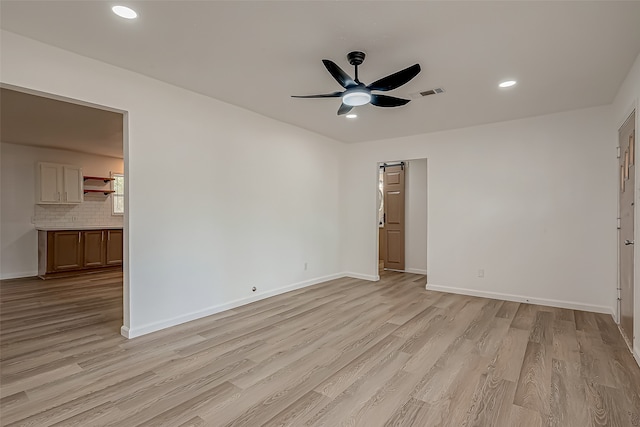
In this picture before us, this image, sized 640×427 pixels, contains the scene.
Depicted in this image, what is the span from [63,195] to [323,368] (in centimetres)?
718

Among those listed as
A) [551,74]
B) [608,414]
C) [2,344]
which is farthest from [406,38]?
[2,344]

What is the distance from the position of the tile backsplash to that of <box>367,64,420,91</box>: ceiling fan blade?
752 centimetres

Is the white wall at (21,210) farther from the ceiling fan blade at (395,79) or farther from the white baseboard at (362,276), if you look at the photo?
the ceiling fan blade at (395,79)

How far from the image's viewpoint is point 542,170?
14.9 feet

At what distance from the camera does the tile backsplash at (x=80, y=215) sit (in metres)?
6.80

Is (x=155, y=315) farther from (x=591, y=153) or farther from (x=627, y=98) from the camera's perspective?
(x=591, y=153)

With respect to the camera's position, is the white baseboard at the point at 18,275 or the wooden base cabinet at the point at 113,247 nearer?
the white baseboard at the point at 18,275

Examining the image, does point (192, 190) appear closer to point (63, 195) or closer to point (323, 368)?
point (323, 368)

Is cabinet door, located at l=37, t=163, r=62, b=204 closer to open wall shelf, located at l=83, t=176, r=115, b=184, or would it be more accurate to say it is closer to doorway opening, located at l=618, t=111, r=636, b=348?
open wall shelf, located at l=83, t=176, r=115, b=184

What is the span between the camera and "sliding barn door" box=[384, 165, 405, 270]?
7172 mm

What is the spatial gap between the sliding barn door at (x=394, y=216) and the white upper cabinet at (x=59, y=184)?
22.6 ft

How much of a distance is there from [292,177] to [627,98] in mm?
4161

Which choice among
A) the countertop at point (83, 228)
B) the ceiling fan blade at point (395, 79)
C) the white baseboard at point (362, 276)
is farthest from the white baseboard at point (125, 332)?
the countertop at point (83, 228)

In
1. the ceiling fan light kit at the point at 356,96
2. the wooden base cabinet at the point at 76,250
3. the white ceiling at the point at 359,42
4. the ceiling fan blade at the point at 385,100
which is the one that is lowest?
the wooden base cabinet at the point at 76,250
